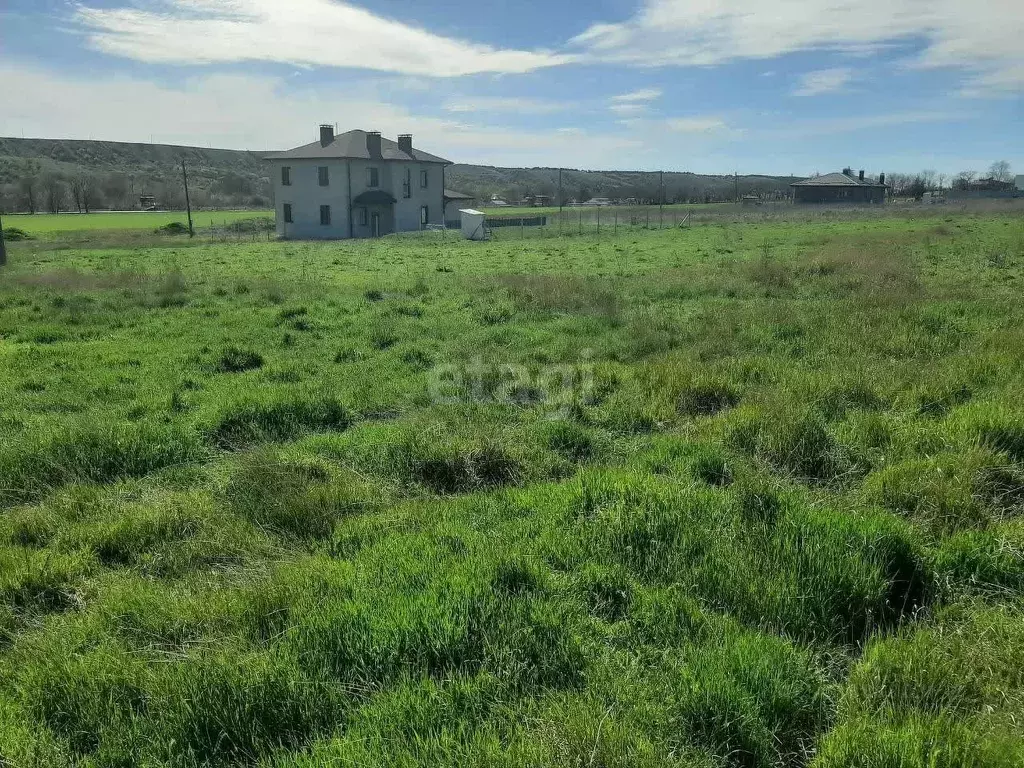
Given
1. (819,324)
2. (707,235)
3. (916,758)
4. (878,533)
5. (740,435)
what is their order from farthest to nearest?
(707,235)
(819,324)
(740,435)
(878,533)
(916,758)

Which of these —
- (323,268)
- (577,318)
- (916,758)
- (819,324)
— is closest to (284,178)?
(323,268)

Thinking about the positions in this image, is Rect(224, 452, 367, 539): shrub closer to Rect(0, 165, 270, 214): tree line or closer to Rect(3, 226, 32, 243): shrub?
Rect(3, 226, 32, 243): shrub

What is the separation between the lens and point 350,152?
56.4 meters

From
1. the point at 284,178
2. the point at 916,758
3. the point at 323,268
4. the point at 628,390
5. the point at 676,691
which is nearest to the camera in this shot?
the point at 916,758

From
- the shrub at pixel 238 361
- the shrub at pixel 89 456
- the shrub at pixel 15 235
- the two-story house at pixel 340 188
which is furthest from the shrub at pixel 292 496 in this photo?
the shrub at pixel 15 235

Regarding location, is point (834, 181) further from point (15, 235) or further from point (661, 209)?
point (15, 235)

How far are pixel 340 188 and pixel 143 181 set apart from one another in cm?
10450

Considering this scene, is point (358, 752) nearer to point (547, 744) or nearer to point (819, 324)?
point (547, 744)

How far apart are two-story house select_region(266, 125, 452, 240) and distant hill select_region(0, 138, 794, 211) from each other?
5441cm

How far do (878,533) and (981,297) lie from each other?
13.9 metres

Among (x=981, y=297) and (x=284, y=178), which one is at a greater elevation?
(x=284, y=178)

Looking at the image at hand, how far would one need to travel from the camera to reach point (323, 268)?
90.2ft

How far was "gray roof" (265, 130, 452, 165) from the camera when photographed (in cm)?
5556

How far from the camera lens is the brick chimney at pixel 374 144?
5697cm
